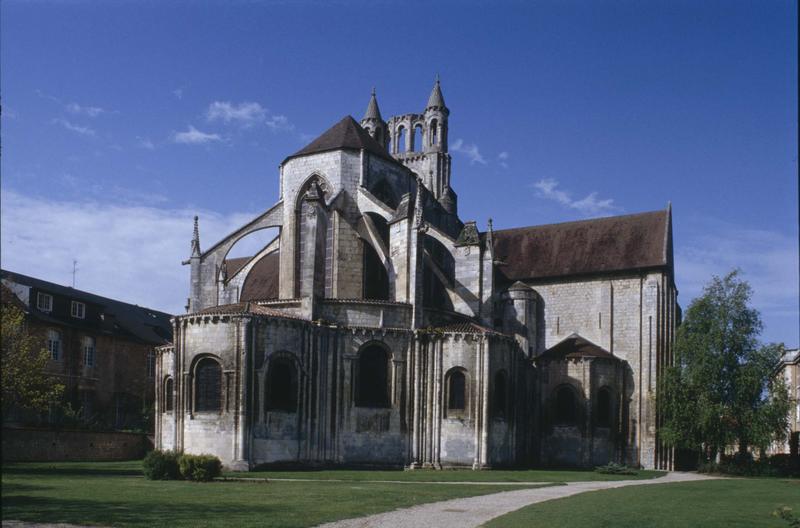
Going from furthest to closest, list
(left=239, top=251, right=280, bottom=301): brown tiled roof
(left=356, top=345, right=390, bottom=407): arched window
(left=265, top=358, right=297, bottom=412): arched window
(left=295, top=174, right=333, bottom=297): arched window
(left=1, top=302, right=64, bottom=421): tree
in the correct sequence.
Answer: (left=239, top=251, right=280, bottom=301): brown tiled roof → (left=295, top=174, right=333, bottom=297): arched window → (left=356, top=345, right=390, bottom=407): arched window → (left=265, top=358, right=297, bottom=412): arched window → (left=1, top=302, right=64, bottom=421): tree

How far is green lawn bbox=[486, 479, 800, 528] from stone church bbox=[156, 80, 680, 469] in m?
13.8

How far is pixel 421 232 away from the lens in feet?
147

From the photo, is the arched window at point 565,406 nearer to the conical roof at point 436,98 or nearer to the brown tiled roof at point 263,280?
the brown tiled roof at point 263,280

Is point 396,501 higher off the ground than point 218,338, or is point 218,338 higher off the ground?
point 218,338

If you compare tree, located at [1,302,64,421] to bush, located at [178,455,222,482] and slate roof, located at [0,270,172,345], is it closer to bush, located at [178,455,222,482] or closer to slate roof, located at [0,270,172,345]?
bush, located at [178,455,222,482]

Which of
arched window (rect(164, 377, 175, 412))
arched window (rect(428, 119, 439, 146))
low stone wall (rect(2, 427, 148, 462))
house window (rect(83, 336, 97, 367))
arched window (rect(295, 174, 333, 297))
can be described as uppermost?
arched window (rect(428, 119, 439, 146))

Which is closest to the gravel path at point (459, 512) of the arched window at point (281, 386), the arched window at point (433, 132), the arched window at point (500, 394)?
the arched window at point (281, 386)

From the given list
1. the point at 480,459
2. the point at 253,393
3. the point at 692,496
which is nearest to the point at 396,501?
the point at 692,496

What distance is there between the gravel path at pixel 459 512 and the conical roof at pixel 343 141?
25.0m

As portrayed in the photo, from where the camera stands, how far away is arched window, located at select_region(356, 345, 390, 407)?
4400 cm

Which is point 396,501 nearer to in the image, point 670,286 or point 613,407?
point 613,407

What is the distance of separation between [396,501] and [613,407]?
29.8m

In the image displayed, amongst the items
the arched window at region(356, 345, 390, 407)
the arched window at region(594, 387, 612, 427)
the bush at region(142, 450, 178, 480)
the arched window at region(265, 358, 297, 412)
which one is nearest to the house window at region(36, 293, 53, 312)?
the arched window at region(265, 358, 297, 412)

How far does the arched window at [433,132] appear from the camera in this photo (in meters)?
77.1
